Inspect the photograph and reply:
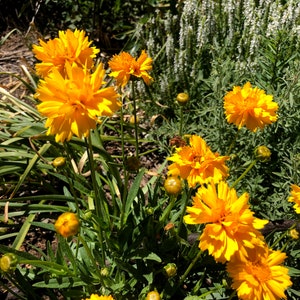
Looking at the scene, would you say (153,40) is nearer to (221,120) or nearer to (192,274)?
(221,120)

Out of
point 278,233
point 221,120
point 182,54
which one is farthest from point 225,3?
point 278,233

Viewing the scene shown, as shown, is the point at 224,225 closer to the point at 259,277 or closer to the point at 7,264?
the point at 259,277

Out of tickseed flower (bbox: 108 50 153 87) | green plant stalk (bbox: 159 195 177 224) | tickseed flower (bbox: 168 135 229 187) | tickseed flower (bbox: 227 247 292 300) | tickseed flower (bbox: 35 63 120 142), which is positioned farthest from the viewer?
tickseed flower (bbox: 108 50 153 87)

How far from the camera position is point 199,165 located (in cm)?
122

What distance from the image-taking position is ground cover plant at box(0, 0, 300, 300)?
109cm

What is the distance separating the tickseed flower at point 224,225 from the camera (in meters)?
1.07

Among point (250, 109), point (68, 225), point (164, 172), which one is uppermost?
point (250, 109)

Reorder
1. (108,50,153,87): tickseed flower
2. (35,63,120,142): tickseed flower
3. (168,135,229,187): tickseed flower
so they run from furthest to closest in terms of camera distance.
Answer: (108,50,153,87): tickseed flower, (168,135,229,187): tickseed flower, (35,63,120,142): tickseed flower

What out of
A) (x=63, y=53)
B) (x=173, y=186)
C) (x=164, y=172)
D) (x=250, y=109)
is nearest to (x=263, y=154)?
(x=250, y=109)

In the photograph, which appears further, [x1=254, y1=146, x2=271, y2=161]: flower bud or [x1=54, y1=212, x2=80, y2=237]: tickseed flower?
[x1=254, y1=146, x2=271, y2=161]: flower bud

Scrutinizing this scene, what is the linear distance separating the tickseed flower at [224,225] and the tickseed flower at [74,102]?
1.17 ft

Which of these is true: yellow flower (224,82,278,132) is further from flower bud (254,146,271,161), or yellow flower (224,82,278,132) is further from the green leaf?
the green leaf

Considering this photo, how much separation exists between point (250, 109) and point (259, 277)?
0.54 metres

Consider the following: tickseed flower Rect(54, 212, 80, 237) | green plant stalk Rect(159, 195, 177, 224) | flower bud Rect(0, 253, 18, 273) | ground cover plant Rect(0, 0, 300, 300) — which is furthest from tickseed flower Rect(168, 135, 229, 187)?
flower bud Rect(0, 253, 18, 273)
